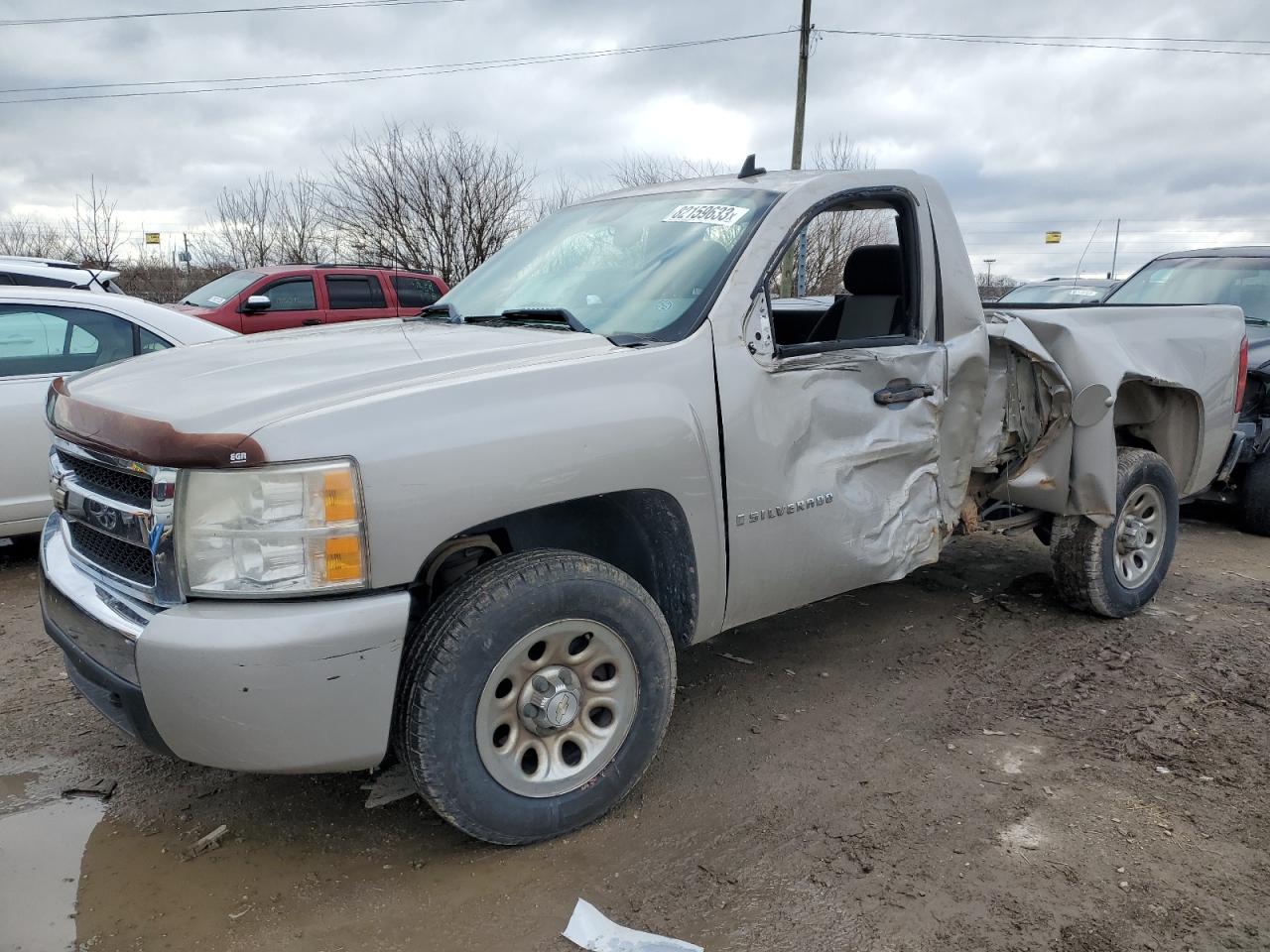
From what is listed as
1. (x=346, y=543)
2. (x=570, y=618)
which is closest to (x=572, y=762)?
(x=570, y=618)

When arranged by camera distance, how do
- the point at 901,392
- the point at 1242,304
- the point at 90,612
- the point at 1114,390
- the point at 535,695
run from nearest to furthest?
the point at 90,612
the point at 535,695
the point at 901,392
the point at 1114,390
the point at 1242,304

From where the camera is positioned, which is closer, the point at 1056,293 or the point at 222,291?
the point at 1056,293

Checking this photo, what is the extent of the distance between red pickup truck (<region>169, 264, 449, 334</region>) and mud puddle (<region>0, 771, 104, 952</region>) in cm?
892

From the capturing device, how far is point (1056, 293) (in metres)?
11.7

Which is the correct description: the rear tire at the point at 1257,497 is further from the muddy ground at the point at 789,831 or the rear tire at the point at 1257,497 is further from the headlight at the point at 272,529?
the headlight at the point at 272,529

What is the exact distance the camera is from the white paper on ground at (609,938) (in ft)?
7.50

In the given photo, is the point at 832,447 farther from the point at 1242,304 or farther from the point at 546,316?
the point at 1242,304

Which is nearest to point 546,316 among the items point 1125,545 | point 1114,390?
point 1114,390

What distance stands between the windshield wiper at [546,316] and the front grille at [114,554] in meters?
1.42

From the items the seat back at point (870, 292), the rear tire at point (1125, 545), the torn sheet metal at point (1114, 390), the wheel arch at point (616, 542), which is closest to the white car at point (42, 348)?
the wheel arch at point (616, 542)

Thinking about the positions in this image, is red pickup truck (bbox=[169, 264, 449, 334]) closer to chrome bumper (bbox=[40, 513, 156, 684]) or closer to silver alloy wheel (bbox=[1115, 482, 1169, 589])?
chrome bumper (bbox=[40, 513, 156, 684])

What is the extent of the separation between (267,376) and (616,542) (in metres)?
1.18

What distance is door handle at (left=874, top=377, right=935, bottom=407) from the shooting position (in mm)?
3420

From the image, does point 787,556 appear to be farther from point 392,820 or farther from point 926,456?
point 392,820
